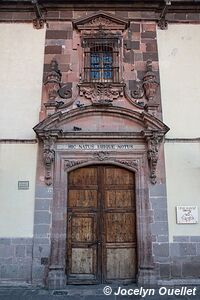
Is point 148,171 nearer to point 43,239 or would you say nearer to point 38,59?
point 43,239

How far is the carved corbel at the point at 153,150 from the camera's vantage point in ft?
27.6

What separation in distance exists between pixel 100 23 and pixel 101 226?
17.7ft

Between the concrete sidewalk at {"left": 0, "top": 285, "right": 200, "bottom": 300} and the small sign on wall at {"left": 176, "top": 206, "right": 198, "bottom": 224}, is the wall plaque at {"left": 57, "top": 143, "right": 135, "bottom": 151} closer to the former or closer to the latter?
the small sign on wall at {"left": 176, "top": 206, "right": 198, "bottom": 224}

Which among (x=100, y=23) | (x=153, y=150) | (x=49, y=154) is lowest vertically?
(x=49, y=154)

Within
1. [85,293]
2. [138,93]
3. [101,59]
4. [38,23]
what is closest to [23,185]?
[85,293]

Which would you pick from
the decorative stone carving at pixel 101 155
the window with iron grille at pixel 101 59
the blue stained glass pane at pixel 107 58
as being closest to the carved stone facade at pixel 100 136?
the decorative stone carving at pixel 101 155

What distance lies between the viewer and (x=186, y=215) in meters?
8.33

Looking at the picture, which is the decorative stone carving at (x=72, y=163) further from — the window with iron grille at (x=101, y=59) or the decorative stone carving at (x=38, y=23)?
the decorative stone carving at (x=38, y=23)

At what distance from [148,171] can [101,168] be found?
1.14 m

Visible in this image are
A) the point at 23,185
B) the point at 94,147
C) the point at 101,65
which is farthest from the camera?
the point at 101,65

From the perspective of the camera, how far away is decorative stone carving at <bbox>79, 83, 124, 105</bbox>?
9031 millimetres

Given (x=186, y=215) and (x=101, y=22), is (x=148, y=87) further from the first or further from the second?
(x=186, y=215)

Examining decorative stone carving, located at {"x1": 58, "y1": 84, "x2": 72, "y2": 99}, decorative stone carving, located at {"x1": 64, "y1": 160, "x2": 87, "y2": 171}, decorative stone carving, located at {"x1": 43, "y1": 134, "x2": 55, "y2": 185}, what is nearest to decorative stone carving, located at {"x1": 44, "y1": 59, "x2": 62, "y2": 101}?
decorative stone carving, located at {"x1": 58, "y1": 84, "x2": 72, "y2": 99}

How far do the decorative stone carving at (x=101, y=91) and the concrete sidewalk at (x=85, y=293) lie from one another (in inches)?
177
